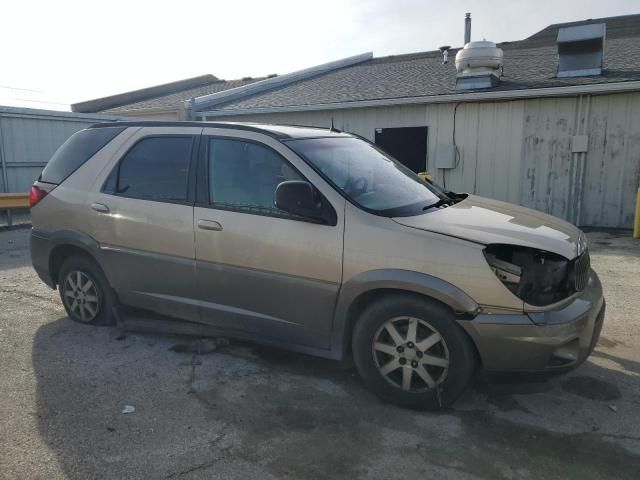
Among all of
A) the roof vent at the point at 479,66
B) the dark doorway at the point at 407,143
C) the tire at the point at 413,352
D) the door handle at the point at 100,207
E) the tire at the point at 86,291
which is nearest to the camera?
the tire at the point at 413,352

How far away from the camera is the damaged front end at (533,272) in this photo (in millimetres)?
3031

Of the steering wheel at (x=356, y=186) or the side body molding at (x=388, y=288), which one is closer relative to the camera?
the side body molding at (x=388, y=288)

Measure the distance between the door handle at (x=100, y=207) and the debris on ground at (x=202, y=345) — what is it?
1.33m

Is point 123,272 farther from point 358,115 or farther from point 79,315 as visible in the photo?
point 358,115

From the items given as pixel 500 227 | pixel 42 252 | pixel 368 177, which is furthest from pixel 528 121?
pixel 42 252

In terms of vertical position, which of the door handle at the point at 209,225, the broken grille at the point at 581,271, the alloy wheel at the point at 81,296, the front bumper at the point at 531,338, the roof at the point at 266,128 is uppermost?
the roof at the point at 266,128

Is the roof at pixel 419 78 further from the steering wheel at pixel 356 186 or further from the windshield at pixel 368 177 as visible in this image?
the steering wheel at pixel 356 186

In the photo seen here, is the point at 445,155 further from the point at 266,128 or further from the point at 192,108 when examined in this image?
the point at 266,128

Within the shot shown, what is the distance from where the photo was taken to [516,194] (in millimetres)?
11133

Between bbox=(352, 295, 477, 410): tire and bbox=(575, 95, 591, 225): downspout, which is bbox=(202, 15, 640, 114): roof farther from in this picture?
bbox=(352, 295, 477, 410): tire

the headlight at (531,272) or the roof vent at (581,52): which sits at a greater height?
the roof vent at (581,52)

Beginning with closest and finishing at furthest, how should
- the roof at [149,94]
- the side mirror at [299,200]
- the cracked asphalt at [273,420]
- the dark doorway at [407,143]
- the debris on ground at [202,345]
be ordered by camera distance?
the cracked asphalt at [273,420]
the side mirror at [299,200]
the debris on ground at [202,345]
the dark doorway at [407,143]
the roof at [149,94]

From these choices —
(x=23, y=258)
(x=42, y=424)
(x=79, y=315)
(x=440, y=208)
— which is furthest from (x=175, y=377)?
(x=23, y=258)

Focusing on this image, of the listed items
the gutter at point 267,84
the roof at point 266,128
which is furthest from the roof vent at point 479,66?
the roof at point 266,128
